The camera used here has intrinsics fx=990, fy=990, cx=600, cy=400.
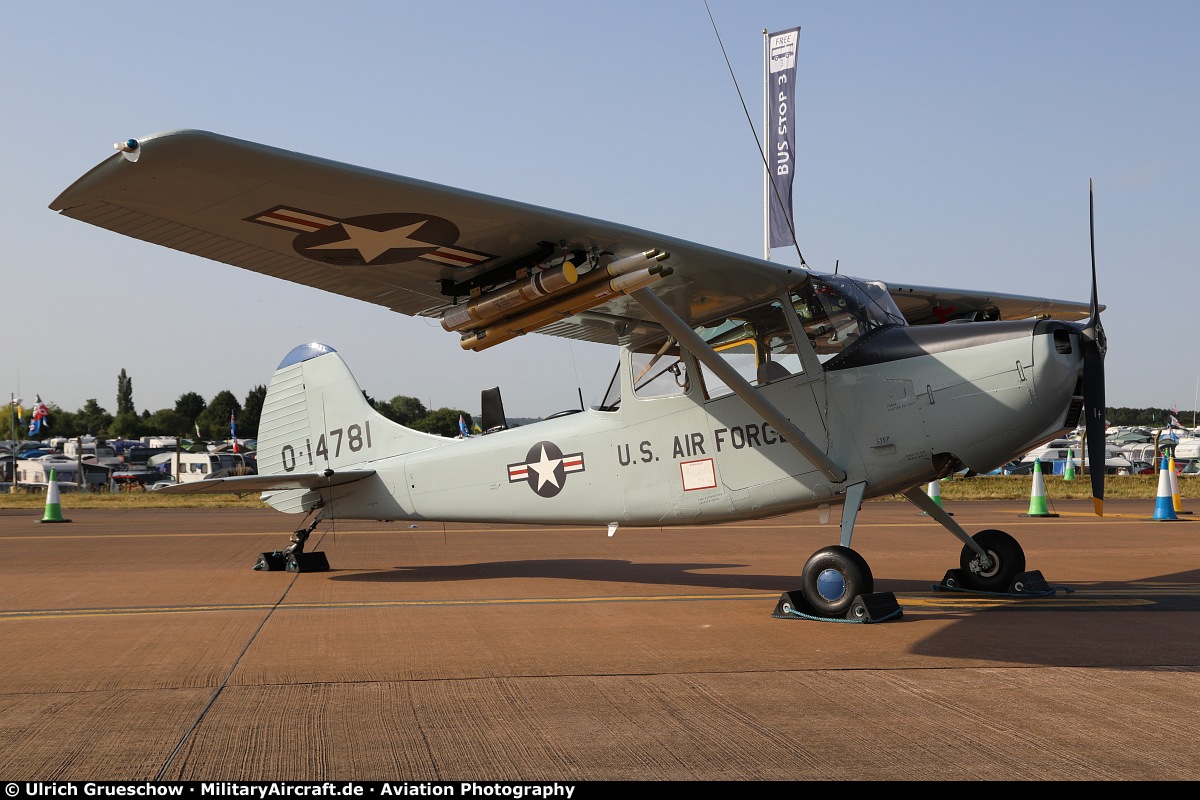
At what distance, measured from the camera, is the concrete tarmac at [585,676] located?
145 inches

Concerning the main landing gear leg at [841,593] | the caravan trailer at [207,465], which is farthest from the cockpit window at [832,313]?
the caravan trailer at [207,465]

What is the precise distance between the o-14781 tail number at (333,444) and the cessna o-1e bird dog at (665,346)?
5.26 ft

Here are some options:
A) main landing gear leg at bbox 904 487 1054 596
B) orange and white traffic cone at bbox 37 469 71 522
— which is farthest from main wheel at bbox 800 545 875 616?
orange and white traffic cone at bbox 37 469 71 522

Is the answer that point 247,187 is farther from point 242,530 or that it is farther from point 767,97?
point 767,97

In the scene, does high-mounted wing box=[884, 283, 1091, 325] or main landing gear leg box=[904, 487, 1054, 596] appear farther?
high-mounted wing box=[884, 283, 1091, 325]

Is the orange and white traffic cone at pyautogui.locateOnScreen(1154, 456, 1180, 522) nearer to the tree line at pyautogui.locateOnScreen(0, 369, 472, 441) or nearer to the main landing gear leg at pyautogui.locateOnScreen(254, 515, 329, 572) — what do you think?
the main landing gear leg at pyautogui.locateOnScreen(254, 515, 329, 572)

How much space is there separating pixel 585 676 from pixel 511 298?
276 cm

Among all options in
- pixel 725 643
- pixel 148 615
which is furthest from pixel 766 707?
pixel 148 615

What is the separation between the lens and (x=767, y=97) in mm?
20875

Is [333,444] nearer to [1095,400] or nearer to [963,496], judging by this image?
[1095,400]

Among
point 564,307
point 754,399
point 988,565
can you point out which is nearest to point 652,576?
point 988,565

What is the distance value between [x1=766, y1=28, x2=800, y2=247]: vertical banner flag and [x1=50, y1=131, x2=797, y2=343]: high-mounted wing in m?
12.2

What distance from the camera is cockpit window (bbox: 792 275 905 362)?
767cm

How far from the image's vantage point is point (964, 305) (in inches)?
404
